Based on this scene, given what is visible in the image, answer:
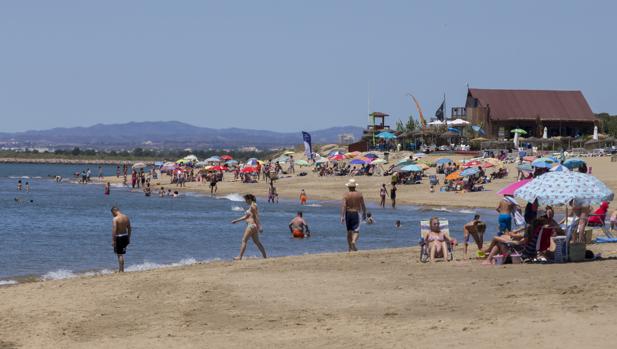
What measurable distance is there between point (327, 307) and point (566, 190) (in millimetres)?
4907

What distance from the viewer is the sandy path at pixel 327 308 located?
10.1m

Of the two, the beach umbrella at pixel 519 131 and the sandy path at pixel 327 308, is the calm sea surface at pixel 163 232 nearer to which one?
the sandy path at pixel 327 308

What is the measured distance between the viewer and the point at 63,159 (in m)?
184

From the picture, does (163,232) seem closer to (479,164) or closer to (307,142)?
(479,164)

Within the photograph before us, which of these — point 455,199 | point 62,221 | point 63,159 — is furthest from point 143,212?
point 63,159

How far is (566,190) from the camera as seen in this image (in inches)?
591

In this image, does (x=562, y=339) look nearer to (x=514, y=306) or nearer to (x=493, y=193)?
(x=514, y=306)

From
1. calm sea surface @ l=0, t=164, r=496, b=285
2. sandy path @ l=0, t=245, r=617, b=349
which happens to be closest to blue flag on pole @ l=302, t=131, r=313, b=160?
calm sea surface @ l=0, t=164, r=496, b=285

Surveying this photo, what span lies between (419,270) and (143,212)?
2974cm

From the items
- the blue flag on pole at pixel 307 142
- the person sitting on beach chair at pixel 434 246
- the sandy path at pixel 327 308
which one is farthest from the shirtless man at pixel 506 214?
the blue flag on pole at pixel 307 142

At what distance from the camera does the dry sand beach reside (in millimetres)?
10117

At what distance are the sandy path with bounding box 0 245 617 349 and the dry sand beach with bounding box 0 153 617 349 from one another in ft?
0.05

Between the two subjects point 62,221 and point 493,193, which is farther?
point 493,193

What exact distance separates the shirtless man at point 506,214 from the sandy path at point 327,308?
232 centimetres
